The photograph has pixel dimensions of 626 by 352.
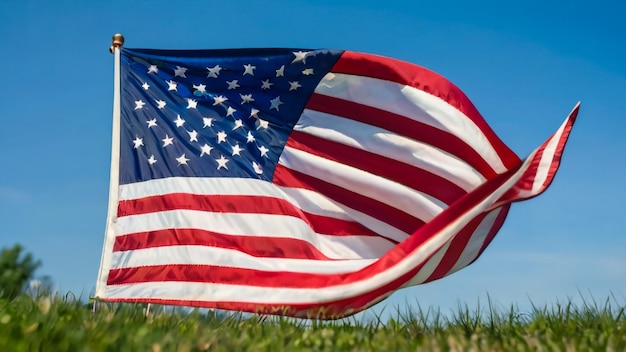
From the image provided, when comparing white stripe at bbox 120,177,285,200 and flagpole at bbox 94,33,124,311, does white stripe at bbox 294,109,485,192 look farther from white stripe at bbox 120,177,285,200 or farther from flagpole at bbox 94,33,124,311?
flagpole at bbox 94,33,124,311

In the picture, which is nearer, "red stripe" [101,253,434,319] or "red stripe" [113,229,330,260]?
"red stripe" [101,253,434,319]

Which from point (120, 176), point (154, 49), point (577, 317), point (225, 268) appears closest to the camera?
point (577, 317)

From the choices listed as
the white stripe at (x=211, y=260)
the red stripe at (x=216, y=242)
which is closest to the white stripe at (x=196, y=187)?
the red stripe at (x=216, y=242)

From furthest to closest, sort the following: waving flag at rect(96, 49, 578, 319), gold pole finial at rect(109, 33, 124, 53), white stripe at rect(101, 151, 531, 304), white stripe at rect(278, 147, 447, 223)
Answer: gold pole finial at rect(109, 33, 124, 53) < white stripe at rect(278, 147, 447, 223) < waving flag at rect(96, 49, 578, 319) < white stripe at rect(101, 151, 531, 304)

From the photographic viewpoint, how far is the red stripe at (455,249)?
19.9 feet

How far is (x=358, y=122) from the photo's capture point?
711 centimetres

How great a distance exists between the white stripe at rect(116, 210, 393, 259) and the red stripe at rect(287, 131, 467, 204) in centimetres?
85

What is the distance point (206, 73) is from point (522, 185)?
140 inches

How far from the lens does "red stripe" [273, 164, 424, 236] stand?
23.2ft

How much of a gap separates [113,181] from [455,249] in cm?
352

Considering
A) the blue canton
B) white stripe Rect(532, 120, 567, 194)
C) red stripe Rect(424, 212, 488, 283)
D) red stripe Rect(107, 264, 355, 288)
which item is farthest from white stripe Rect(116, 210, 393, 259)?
white stripe Rect(532, 120, 567, 194)

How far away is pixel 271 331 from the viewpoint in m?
4.82

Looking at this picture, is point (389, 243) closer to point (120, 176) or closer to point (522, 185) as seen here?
point (522, 185)

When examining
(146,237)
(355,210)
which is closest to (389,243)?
(355,210)
